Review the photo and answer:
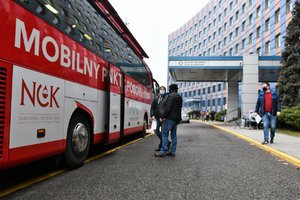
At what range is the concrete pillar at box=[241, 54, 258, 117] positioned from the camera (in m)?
24.4

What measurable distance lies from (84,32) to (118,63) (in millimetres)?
2313

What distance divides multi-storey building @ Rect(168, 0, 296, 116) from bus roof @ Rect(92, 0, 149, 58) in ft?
96.1

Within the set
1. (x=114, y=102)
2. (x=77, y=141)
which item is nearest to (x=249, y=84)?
(x=114, y=102)

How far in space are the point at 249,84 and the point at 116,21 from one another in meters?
18.1

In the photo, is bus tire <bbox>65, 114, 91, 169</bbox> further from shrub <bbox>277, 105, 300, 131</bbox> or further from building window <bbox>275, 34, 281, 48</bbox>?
building window <bbox>275, 34, 281, 48</bbox>

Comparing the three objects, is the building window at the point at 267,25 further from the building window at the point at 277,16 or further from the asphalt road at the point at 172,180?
the asphalt road at the point at 172,180

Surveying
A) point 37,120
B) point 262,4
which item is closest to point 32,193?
point 37,120

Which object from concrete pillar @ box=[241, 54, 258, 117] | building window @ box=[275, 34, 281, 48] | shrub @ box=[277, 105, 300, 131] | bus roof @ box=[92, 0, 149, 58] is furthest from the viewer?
building window @ box=[275, 34, 281, 48]

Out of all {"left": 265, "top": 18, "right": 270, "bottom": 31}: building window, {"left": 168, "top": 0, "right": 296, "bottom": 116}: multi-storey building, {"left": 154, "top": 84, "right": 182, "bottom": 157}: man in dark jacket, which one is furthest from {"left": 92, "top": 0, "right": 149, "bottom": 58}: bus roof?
{"left": 265, "top": 18, "right": 270, "bottom": 31}: building window

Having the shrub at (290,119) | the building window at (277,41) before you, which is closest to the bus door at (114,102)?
the shrub at (290,119)

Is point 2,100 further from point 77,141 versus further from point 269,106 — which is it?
point 269,106

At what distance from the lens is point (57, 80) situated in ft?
15.5

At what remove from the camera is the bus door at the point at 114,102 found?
718 centimetres

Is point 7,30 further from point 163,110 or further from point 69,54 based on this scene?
point 163,110
